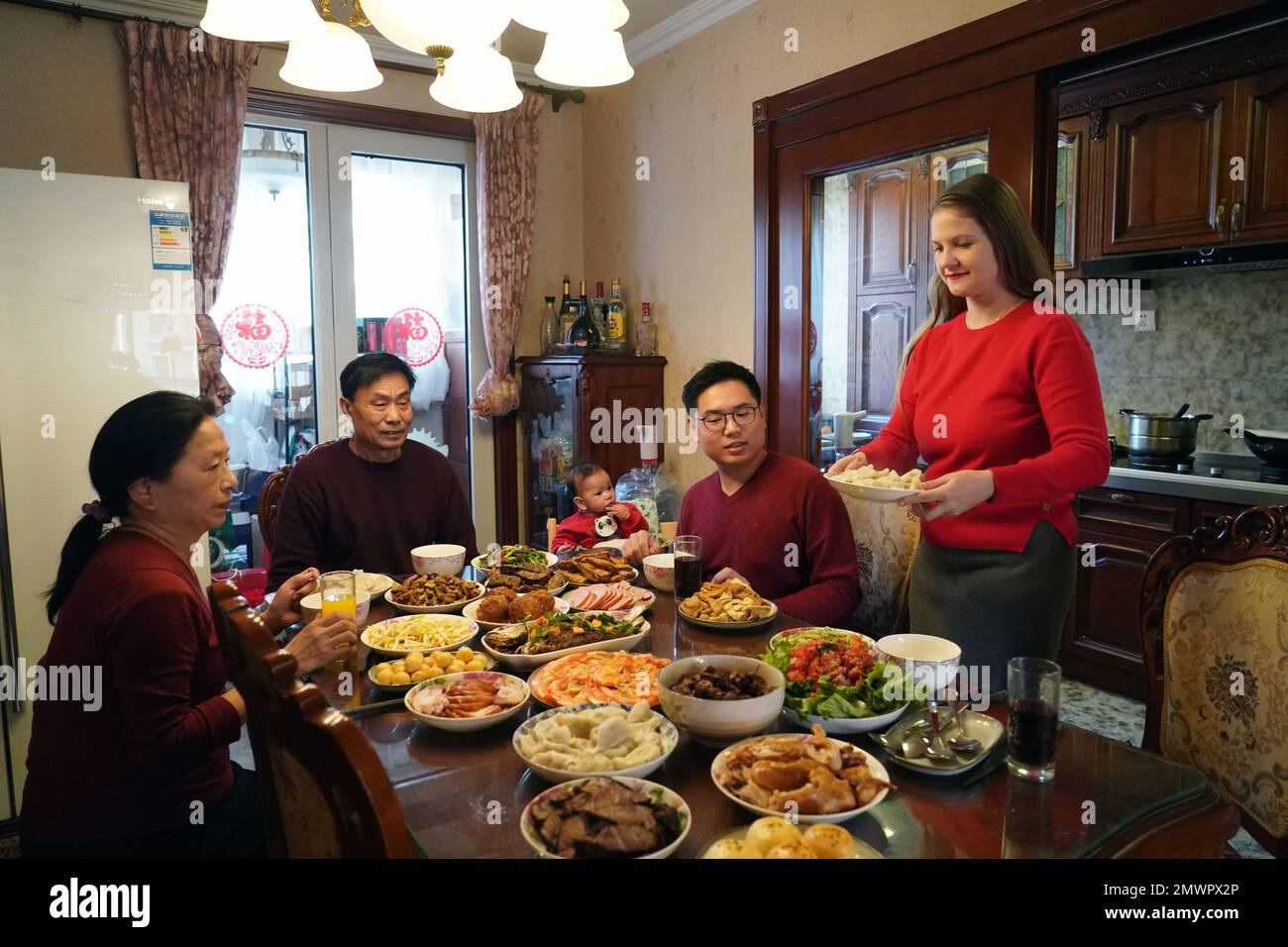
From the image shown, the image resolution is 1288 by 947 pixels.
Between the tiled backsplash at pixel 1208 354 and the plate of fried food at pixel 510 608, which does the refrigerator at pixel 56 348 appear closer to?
the plate of fried food at pixel 510 608

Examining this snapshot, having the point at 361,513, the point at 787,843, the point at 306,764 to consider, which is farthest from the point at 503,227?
the point at 787,843

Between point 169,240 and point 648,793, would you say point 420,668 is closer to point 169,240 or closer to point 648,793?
point 648,793

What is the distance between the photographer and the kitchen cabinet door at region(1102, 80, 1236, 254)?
3463 mm

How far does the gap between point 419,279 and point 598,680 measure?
3.45 metres

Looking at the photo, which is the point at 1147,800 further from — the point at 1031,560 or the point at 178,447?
the point at 178,447

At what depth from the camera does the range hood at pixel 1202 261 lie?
3.45 m

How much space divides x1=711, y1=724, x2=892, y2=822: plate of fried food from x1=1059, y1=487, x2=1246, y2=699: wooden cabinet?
116 inches

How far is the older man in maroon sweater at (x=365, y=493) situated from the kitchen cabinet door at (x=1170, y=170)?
3213 millimetres

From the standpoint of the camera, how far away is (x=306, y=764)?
1.00 meters

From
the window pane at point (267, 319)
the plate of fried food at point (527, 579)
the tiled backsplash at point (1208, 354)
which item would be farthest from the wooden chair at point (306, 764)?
the tiled backsplash at point (1208, 354)

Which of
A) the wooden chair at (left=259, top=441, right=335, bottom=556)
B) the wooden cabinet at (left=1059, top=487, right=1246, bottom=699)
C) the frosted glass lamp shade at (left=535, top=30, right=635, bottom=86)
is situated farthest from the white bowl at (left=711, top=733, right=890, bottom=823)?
the wooden cabinet at (left=1059, top=487, right=1246, bottom=699)

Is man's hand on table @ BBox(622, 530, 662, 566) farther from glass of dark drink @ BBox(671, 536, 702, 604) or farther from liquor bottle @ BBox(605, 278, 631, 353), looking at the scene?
liquor bottle @ BBox(605, 278, 631, 353)

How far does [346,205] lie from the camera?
4.15 meters
